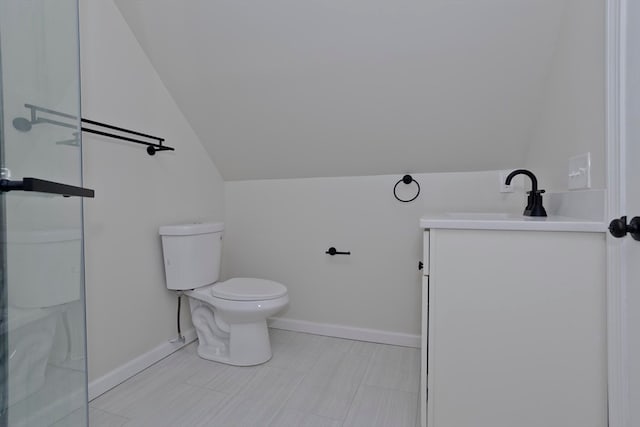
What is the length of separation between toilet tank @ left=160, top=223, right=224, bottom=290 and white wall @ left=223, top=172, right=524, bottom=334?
53cm

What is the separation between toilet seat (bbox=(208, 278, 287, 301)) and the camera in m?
1.73

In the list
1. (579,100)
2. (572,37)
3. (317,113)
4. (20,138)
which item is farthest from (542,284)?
(20,138)

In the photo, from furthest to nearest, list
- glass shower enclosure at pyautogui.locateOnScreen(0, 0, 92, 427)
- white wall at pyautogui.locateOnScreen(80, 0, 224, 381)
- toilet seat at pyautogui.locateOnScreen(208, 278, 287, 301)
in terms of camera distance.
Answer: toilet seat at pyautogui.locateOnScreen(208, 278, 287, 301) < white wall at pyautogui.locateOnScreen(80, 0, 224, 381) < glass shower enclosure at pyautogui.locateOnScreen(0, 0, 92, 427)

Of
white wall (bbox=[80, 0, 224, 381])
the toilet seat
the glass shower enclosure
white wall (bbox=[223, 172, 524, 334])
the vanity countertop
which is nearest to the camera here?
the glass shower enclosure

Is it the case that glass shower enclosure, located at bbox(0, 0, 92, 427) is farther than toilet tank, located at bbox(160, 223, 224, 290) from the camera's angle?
No

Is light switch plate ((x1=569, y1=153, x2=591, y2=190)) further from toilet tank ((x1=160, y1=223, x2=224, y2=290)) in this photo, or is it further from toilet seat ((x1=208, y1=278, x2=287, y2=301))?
toilet tank ((x1=160, y1=223, x2=224, y2=290))

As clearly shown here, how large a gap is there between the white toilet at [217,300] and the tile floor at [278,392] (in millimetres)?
88

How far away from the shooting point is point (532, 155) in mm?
1688

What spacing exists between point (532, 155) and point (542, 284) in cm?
99

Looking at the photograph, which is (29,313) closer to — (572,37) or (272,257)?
(272,257)

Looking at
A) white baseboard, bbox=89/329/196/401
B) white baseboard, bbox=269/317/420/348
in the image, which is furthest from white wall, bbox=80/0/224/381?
white baseboard, bbox=269/317/420/348

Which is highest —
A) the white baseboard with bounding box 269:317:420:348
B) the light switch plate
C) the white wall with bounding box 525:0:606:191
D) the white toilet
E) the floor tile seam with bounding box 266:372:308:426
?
the white wall with bounding box 525:0:606:191

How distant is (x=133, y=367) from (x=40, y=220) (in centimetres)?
119

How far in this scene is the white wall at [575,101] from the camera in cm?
101
